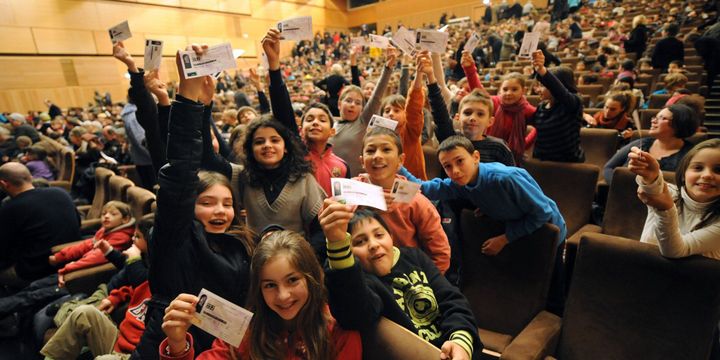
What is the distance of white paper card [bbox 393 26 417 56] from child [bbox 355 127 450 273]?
859 millimetres

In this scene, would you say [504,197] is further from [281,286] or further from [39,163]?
[39,163]

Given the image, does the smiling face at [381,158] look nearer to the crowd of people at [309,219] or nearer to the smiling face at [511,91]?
the crowd of people at [309,219]

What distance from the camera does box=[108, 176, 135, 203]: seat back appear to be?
2965 millimetres

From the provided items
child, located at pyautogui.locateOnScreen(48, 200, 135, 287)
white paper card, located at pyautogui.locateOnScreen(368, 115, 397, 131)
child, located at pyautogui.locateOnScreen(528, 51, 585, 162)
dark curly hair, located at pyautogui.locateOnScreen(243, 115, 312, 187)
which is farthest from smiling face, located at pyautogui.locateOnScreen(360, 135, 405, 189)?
child, located at pyautogui.locateOnScreen(48, 200, 135, 287)

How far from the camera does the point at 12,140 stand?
546cm

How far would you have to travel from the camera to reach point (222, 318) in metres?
0.78

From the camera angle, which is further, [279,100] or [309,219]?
[279,100]

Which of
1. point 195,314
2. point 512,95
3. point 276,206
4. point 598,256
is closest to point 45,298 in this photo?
point 276,206

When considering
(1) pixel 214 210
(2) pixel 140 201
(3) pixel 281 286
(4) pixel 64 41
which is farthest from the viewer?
(4) pixel 64 41

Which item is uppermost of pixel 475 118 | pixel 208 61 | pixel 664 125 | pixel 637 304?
pixel 208 61

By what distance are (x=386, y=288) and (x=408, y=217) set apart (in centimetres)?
51

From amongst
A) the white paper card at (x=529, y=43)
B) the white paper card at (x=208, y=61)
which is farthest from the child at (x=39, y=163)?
the white paper card at (x=529, y=43)

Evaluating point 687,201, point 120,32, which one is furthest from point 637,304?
point 120,32

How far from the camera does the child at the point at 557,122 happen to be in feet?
7.23
